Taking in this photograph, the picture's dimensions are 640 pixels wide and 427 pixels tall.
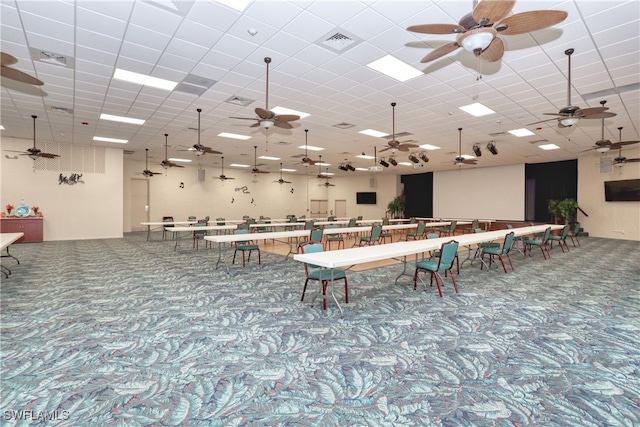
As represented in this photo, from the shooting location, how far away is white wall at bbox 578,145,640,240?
41.1ft

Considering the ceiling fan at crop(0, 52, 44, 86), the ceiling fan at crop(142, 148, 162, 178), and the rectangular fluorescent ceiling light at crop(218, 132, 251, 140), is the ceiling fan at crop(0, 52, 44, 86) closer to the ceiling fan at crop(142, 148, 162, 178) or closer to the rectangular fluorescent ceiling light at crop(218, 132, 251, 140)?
the rectangular fluorescent ceiling light at crop(218, 132, 251, 140)

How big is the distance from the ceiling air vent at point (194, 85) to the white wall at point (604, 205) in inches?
595

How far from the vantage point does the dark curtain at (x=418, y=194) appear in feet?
66.2

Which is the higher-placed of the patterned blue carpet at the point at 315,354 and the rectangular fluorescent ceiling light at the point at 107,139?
the rectangular fluorescent ceiling light at the point at 107,139

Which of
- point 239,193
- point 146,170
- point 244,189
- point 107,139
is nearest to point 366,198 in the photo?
point 244,189

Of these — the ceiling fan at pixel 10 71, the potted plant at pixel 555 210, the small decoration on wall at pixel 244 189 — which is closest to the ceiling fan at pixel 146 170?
the small decoration on wall at pixel 244 189

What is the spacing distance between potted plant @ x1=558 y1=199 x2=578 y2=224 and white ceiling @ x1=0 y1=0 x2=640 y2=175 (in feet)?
14.3

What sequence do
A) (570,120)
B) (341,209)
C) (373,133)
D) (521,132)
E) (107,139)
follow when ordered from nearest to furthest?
(570,120)
(521,132)
(373,133)
(107,139)
(341,209)

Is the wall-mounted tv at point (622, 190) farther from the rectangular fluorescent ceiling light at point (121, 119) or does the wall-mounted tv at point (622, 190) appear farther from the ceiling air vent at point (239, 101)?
the rectangular fluorescent ceiling light at point (121, 119)

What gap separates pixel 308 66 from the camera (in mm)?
5297

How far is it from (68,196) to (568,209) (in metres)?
20.1

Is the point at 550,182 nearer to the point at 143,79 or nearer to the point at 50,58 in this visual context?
the point at 143,79

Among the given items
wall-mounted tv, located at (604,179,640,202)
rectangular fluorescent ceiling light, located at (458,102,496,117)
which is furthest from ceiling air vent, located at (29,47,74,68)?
wall-mounted tv, located at (604,179,640,202)

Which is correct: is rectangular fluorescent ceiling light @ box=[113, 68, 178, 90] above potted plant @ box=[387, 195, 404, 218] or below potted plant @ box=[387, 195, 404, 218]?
above
